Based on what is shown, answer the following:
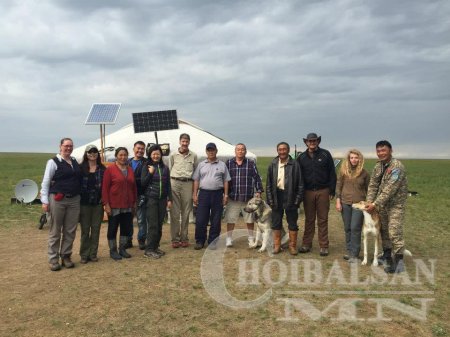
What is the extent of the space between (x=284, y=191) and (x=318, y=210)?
709 mm

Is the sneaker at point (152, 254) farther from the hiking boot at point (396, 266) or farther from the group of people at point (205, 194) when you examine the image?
Result: the hiking boot at point (396, 266)

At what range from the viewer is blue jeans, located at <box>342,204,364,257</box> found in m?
6.05

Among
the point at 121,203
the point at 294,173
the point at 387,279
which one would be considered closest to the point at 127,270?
the point at 121,203

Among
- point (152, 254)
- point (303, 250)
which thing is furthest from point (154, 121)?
point (303, 250)

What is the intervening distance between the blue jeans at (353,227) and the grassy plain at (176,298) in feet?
1.01

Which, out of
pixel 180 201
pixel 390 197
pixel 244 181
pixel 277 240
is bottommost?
pixel 277 240

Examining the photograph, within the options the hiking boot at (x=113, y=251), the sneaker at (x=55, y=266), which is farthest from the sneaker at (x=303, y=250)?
the sneaker at (x=55, y=266)

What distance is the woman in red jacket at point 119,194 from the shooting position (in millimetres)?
5898

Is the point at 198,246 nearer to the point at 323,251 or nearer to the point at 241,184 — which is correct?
the point at 241,184

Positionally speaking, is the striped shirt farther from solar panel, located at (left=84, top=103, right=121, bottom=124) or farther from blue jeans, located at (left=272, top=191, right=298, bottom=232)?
solar panel, located at (left=84, top=103, right=121, bottom=124)

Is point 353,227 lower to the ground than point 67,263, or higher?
higher

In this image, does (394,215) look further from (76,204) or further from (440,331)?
(76,204)

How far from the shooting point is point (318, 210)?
6.57 m

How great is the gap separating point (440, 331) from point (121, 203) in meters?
4.56
